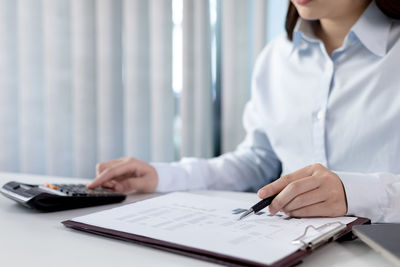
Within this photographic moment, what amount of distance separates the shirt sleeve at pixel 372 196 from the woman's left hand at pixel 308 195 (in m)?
0.02

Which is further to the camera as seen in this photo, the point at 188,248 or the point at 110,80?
the point at 110,80

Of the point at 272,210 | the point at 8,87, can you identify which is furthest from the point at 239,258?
the point at 8,87

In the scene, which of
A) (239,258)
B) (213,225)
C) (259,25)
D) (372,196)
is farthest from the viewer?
(259,25)

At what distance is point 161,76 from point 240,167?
46 cm

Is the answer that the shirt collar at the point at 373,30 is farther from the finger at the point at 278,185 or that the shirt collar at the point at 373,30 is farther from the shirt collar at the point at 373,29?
the finger at the point at 278,185

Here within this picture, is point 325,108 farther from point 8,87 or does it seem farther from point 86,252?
point 8,87

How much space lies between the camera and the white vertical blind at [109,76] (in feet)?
4.95

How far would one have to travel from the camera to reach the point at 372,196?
715mm

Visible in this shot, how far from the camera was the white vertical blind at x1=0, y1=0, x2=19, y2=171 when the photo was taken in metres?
1.62

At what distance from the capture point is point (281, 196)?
638 millimetres

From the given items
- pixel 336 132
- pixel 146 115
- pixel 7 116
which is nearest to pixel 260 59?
pixel 336 132

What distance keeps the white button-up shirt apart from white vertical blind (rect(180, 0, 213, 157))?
0.28m

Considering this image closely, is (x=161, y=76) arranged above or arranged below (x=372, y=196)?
above

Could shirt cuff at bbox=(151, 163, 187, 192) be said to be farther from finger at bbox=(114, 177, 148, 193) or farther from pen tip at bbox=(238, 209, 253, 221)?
pen tip at bbox=(238, 209, 253, 221)
